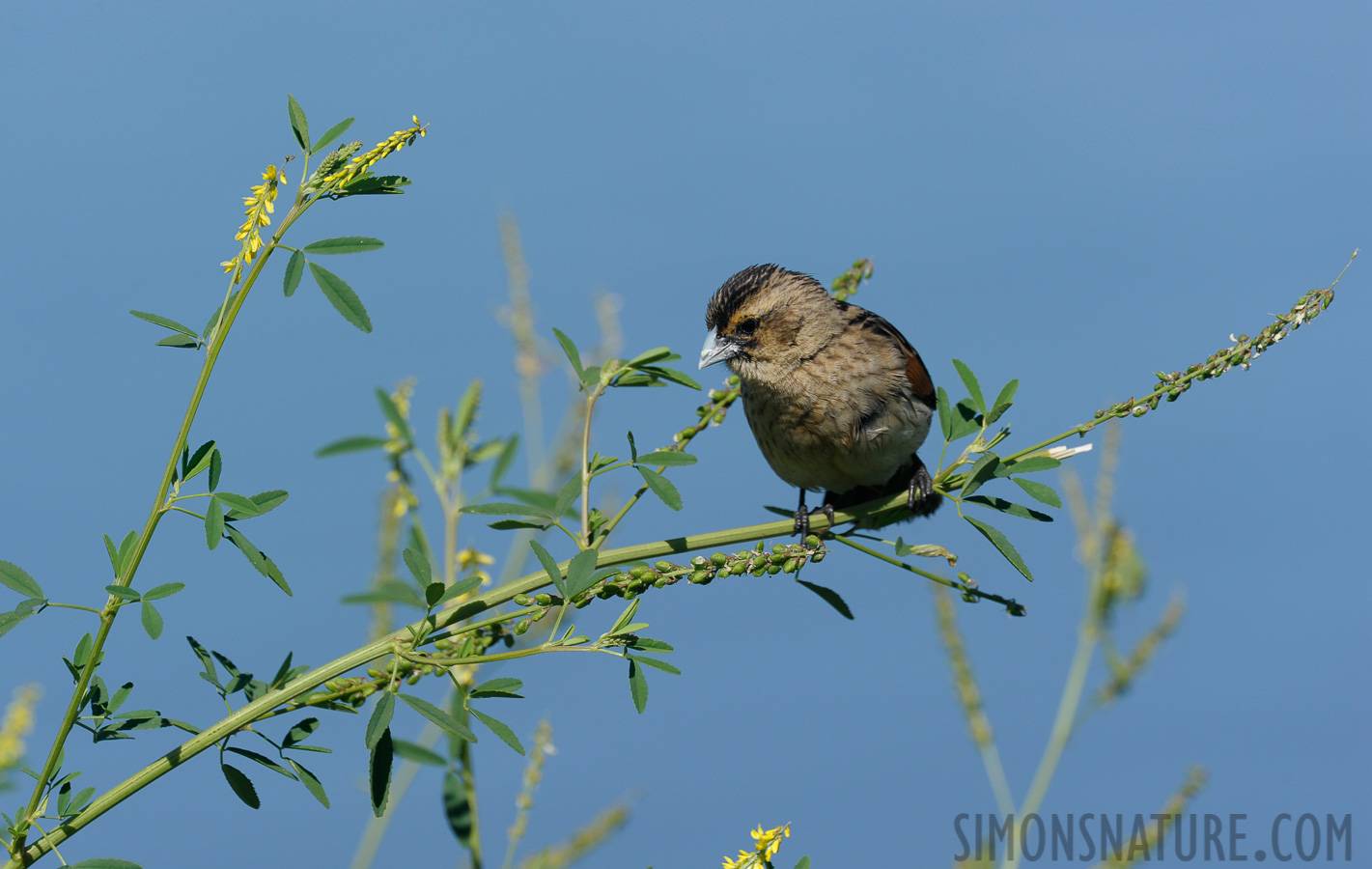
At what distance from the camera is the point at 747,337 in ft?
14.7

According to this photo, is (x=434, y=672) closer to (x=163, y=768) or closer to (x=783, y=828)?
(x=163, y=768)

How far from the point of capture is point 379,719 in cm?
169

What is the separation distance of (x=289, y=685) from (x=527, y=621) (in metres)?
0.40

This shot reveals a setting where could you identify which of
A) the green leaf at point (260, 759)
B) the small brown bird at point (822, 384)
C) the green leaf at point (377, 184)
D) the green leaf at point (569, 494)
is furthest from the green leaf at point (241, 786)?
the small brown bird at point (822, 384)

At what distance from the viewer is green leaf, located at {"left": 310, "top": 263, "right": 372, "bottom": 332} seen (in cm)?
185

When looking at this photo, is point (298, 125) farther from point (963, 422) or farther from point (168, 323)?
point (963, 422)

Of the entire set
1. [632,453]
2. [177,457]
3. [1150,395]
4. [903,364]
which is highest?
[903,364]

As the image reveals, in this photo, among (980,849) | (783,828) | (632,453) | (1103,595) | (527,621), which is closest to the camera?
(783,828)

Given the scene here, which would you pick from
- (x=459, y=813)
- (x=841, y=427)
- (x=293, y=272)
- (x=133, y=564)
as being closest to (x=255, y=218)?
(x=293, y=272)

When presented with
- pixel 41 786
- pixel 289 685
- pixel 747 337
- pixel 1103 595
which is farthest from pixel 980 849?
pixel 41 786

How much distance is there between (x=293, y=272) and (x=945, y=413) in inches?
57.6

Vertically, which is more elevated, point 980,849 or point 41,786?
point 980,849

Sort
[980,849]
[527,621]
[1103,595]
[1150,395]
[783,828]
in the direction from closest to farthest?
[783,828] → [527,621] → [1150,395] → [980,849] → [1103,595]

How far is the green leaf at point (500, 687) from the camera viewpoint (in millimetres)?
1803
